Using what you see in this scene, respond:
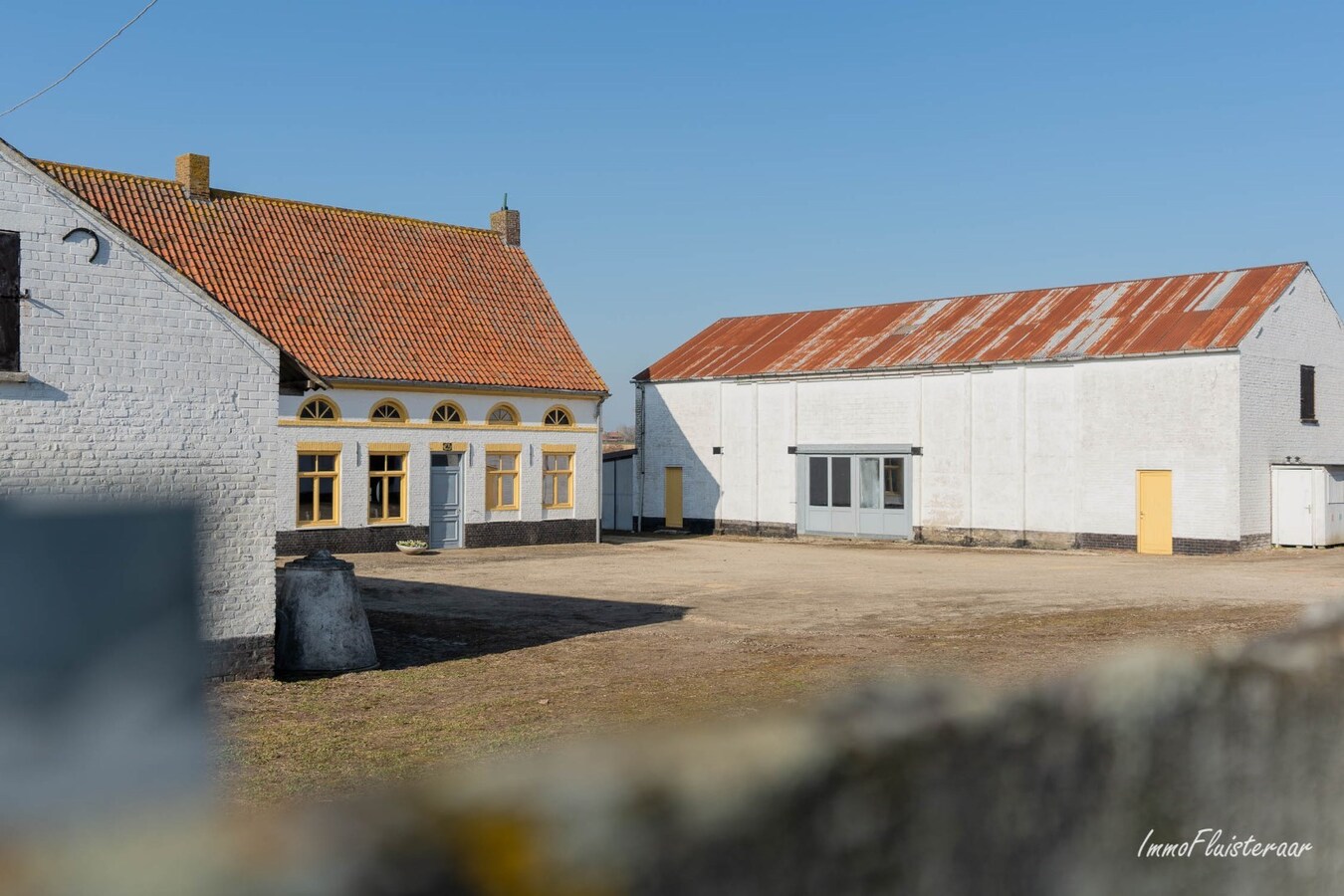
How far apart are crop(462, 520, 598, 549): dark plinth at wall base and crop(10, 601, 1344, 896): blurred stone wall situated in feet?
90.1

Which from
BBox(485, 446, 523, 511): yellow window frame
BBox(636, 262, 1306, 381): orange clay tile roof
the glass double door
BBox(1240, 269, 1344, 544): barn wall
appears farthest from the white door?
BBox(485, 446, 523, 511): yellow window frame

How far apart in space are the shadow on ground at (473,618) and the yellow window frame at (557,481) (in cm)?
1038

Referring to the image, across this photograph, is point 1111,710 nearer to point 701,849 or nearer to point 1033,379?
point 701,849

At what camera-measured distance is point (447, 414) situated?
30078 mm

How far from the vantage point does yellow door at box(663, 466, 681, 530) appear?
124ft

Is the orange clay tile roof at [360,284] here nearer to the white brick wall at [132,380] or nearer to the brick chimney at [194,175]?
the brick chimney at [194,175]

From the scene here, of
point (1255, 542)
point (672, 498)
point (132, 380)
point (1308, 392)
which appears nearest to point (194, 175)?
point (672, 498)

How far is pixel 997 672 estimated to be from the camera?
38.9ft

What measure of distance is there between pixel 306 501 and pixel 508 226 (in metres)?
11.8

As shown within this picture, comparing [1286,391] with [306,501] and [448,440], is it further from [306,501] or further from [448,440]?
[306,501]

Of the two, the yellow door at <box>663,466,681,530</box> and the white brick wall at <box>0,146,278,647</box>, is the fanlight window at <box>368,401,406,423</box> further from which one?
the white brick wall at <box>0,146,278,647</box>

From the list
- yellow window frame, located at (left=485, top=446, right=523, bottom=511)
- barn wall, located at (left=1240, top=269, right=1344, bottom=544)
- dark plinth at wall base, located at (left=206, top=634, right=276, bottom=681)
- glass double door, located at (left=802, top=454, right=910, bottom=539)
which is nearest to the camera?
dark plinth at wall base, located at (left=206, top=634, right=276, bottom=681)

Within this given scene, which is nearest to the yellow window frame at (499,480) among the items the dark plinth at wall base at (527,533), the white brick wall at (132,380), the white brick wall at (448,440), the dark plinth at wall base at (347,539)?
the white brick wall at (448,440)

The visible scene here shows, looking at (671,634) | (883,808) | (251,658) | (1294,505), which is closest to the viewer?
(883,808)
